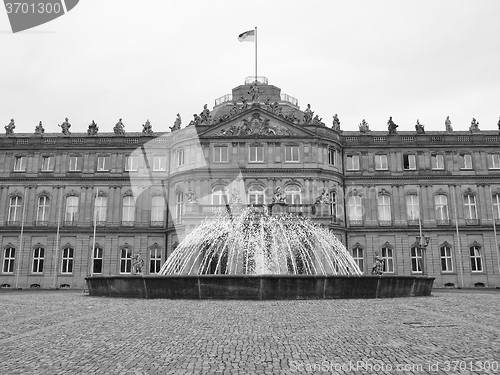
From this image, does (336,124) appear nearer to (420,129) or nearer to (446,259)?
(420,129)

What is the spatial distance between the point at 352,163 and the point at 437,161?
29.5 feet

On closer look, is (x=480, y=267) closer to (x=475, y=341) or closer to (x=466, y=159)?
(x=466, y=159)

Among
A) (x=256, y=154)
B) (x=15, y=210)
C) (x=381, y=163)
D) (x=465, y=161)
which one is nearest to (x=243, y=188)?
(x=256, y=154)

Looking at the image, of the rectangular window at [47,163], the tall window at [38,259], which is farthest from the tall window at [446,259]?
the rectangular window at [47,163]

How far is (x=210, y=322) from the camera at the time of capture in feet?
54.0

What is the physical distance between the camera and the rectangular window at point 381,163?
187 feet

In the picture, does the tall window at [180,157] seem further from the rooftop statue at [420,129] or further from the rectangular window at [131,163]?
the rooftop statue at [420,129]

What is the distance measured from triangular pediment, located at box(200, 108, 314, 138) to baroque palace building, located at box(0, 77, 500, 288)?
0.10 m

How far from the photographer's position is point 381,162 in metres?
57.1

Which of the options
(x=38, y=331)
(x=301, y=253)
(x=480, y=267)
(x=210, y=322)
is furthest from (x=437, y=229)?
(x=38, y=331)

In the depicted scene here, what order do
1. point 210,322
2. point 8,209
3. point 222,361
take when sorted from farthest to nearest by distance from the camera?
point 8,209 → point 210,322 → point 222,361

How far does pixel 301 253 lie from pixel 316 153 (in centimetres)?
1498

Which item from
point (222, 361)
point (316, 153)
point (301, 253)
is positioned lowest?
point (222, 361)

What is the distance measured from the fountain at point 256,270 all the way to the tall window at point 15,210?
848 inches
